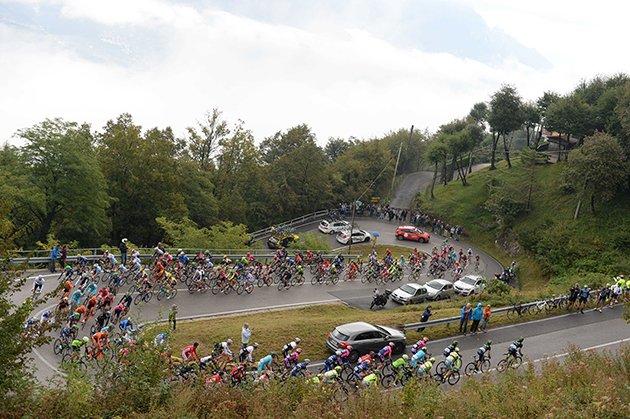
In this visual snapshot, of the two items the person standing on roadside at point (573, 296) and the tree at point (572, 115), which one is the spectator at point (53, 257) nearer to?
the person standing on roadside at point (573, 296)

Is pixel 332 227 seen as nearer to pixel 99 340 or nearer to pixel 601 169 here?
pixel 601 169

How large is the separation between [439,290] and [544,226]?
1877 cm

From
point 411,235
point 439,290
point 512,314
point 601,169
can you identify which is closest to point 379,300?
point 439,290

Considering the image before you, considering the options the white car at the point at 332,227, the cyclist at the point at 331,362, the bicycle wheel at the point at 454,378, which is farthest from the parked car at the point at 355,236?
the cyclist at the point at 331,362

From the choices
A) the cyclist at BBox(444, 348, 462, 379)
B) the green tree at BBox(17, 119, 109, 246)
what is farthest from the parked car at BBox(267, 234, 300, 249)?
the cyclist at BBox(444, 348, 462, 379)

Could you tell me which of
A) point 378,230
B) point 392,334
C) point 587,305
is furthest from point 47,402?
point 378,230

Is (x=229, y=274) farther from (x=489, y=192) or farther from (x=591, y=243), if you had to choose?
(x=489, y=192)

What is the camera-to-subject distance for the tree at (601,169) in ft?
109

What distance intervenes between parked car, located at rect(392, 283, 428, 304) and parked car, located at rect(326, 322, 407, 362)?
807 centimetres

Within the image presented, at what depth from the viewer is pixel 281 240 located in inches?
1437

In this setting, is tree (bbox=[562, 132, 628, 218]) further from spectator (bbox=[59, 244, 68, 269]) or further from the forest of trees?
spectator (bbox=[59, 244, 68, 269])

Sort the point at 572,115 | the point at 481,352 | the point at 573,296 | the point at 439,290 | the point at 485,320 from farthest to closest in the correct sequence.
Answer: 1. the point at 572,115
2. the point at 439,290
3. the point at 573,296
4. the point at 485,320
5. the point at 481,352

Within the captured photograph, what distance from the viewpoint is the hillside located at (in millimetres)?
30438

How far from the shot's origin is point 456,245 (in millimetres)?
43375
